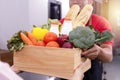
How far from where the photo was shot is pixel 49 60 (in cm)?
80

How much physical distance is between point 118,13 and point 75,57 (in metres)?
3.77

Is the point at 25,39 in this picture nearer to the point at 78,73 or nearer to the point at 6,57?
the point at 78,73

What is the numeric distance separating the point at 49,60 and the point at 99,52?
0.95 feet

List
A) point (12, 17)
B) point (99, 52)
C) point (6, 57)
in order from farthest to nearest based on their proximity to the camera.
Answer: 1. point (12, 17)
2. point (6, 57)
3. point (99, 52)

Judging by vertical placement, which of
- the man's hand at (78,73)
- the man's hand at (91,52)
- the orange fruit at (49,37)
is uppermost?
the orange fruit at (49,37)

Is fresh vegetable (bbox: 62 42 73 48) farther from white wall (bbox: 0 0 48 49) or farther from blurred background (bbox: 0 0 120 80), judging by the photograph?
white wall (bbox: 0 0 48 49)

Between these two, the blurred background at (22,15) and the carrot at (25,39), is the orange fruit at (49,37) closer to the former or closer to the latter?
the carrot at (25,39)

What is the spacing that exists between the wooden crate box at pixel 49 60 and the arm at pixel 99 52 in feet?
0.11

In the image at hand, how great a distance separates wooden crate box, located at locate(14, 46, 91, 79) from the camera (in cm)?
76

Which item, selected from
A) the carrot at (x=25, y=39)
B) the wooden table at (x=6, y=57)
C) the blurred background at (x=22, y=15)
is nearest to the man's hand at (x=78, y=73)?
the carrot at (x=25, y=39)

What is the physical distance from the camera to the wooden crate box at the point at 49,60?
755 millimetres

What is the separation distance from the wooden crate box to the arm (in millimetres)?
35

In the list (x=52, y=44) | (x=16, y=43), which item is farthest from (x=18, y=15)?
(x=52, y=44)

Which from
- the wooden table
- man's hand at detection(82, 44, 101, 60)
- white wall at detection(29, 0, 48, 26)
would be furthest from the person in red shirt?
the wooden table
